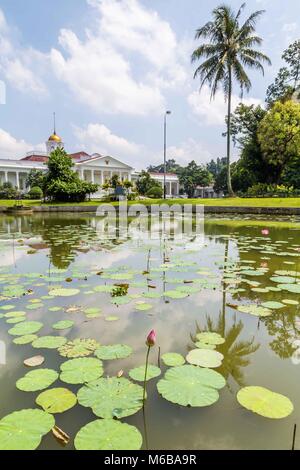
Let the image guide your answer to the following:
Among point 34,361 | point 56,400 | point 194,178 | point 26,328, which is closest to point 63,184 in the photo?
point 26,328

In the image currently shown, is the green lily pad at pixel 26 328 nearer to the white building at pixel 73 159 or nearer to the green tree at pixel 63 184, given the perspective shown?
the green tree at pixel 63 184

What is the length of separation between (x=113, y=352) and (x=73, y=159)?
198 ft

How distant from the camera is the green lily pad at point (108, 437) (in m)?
1.47

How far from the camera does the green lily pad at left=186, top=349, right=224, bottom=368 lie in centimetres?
221

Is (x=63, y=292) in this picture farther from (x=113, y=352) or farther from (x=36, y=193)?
(x=36, y=193)

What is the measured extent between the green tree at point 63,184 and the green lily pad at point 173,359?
27568mm

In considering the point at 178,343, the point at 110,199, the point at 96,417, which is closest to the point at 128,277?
the point at 178,343

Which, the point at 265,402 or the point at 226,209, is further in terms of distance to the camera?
the point at 226,209

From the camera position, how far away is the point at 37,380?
2.01 m

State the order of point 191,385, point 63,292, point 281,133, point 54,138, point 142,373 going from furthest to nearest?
point 54,138 < point 281,133 < point 63,292 < point 142,373 < point 191,385

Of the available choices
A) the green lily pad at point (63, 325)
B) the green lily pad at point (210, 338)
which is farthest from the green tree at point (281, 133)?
the green lily pad at point (63, 325)

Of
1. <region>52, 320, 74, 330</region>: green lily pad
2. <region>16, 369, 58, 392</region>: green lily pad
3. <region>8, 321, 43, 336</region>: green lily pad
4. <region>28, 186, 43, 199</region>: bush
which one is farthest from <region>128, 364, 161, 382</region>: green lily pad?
<region>28, 186, 43, 199</region>: bush

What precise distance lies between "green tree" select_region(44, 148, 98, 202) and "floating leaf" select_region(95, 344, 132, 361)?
2733 centimetres

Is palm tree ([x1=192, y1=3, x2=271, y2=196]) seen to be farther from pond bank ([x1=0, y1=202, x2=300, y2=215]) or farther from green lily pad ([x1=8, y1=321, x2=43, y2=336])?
green lily pad ([x1=8, y1=321, x2=43, y2=336])
